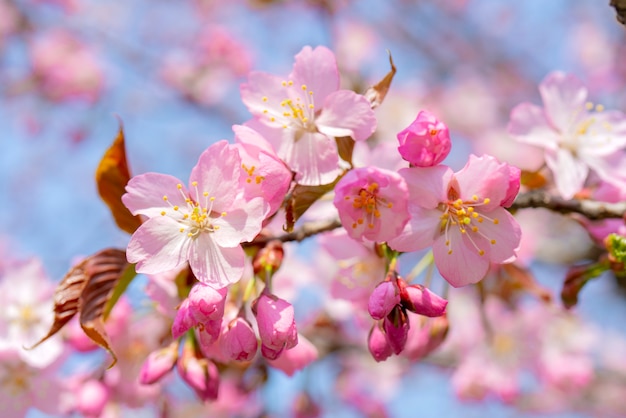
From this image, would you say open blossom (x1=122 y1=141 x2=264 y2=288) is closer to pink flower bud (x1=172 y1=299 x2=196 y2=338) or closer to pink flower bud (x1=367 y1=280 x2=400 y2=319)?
pink flower bud (x1=172 y1=299 x2=196 y2=338)

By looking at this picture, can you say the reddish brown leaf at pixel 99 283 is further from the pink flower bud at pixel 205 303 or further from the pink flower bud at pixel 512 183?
the pink flower bud at pixel 512 183

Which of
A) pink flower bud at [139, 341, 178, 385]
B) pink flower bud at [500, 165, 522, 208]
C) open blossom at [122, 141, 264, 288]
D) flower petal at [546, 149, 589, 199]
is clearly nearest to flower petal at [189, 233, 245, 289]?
open blossom at [122, 141, 264, 288]

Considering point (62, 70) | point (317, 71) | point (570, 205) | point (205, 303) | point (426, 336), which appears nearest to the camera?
point (205, 303)

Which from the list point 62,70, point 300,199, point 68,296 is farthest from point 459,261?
point 62,70

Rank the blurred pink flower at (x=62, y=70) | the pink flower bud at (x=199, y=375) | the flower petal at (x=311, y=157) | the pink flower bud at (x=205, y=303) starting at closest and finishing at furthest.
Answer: the pink flower bud at (x=205, y=303) → the flower petal at (x=311, y=157) → the pink flower bud at (x=199, y=375) → the blurred pink flower at (x=62, y=70)

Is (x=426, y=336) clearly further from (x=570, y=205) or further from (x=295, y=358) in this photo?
(x=570, y=205)

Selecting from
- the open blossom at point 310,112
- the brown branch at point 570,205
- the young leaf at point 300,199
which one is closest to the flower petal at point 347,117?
the open blossom at point 310,112
